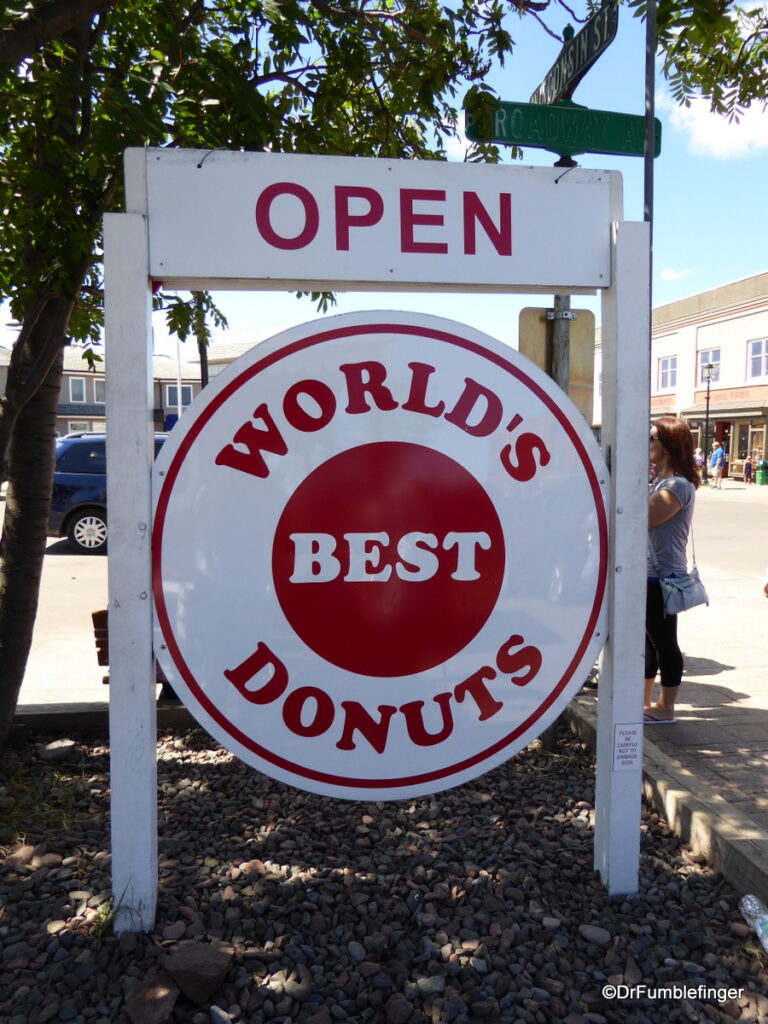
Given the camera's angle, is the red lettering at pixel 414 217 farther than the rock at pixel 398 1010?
Yes

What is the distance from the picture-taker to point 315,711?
7.22 ft

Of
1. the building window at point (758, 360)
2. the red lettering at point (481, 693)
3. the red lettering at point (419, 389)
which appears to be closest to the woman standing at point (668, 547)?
the red lettering at point (481, 693)

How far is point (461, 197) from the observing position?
222cm

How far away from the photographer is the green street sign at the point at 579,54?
2.89 metres

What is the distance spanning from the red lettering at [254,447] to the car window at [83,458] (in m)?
9.72

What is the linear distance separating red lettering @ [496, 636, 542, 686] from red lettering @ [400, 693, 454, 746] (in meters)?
0.18

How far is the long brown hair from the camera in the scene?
4168mm

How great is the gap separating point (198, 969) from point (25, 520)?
6.74 feet

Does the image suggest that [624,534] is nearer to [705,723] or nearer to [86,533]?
[705,723]

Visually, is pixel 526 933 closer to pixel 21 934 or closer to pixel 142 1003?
pixel 142 1003

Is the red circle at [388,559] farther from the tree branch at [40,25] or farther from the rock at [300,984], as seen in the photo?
the tree branch at [40,25]

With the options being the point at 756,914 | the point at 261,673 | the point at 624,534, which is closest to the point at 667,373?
the point at 624,534

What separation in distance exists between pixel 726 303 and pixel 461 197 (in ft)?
116

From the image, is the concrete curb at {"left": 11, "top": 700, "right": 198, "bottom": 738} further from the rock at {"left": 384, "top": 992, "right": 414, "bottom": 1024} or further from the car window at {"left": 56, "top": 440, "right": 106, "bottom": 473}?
the car window at {"left": 56, "top": 440, "right": 106, "bottom": 473}
